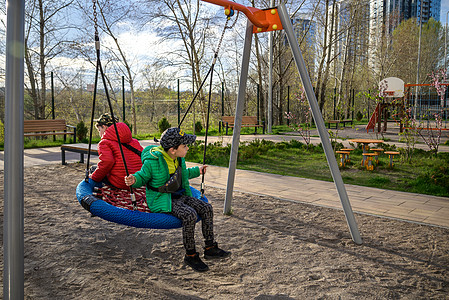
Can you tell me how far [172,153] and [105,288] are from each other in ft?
3.79

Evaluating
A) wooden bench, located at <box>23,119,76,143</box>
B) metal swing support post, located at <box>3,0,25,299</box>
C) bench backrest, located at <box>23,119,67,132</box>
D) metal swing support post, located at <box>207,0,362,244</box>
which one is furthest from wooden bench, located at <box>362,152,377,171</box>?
bench backrest, located at <box>23,119,67,132</box>

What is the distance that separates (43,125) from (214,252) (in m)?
10.6

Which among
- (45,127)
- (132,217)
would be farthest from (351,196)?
(45,127)

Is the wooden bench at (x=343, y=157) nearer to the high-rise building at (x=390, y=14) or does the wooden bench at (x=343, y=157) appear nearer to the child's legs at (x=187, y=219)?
the child's legs at (x=187, y=219)

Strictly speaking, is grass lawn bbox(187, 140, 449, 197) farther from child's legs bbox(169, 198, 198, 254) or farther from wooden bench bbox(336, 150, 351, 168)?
Result: child's legs bbox(169, 198, 198, 254)

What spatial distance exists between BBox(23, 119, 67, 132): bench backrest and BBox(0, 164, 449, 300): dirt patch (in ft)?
25.7

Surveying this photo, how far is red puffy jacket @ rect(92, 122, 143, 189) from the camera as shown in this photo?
12.8ft

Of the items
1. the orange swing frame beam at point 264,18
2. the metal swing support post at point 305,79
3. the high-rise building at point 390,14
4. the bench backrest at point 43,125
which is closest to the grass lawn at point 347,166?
the metal swing support post at point 305,79

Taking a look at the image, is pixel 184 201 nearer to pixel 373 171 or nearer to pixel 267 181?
pixel 267 181

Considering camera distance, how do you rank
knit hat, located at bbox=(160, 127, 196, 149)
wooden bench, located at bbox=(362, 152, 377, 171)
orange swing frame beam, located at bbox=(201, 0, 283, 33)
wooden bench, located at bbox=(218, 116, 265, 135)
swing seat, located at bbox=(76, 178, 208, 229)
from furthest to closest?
wooden bench, located at bbox=(218, 116, 265, 135), wooden bench, located at bbox=(362, 152, 377, 171), orange swing frame beam, located at bbox=(201, 0, 283, 33), knit hat, located at bbox=(160, 127, 196, 149), swing seat, located at bbox=(76, 178, 208, 229)

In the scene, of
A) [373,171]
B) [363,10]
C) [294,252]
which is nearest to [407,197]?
[373,171]

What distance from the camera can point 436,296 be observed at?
2684 mm

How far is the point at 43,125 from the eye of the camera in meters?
12.1

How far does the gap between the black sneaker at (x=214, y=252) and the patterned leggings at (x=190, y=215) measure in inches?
1.7
